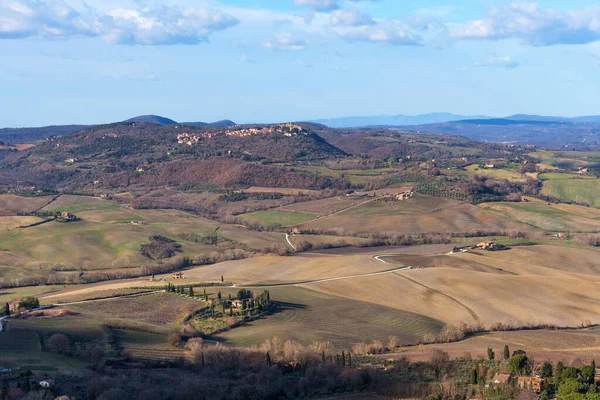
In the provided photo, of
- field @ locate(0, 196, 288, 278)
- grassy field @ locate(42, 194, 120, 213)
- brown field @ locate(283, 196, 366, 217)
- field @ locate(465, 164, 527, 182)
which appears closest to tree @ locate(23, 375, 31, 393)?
field @ locate(0, 196, 288, 278)

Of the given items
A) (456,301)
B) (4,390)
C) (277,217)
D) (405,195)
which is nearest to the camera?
(4,390)

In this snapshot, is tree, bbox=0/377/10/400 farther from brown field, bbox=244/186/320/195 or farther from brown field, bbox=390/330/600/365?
brown field, bbox=244/186/320/195

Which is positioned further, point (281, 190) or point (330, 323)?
point (281, 190)

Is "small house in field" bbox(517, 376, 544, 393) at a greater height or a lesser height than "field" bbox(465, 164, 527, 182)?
lesser

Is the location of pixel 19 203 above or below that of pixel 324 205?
above

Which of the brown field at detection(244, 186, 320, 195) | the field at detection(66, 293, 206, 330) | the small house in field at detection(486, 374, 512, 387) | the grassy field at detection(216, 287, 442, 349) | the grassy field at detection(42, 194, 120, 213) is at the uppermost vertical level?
the brown field at detection(244, 186, 320, 195)

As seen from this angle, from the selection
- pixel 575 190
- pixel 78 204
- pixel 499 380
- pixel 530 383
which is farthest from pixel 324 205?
pixel 530 383

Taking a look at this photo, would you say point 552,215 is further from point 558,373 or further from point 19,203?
point 19,203
